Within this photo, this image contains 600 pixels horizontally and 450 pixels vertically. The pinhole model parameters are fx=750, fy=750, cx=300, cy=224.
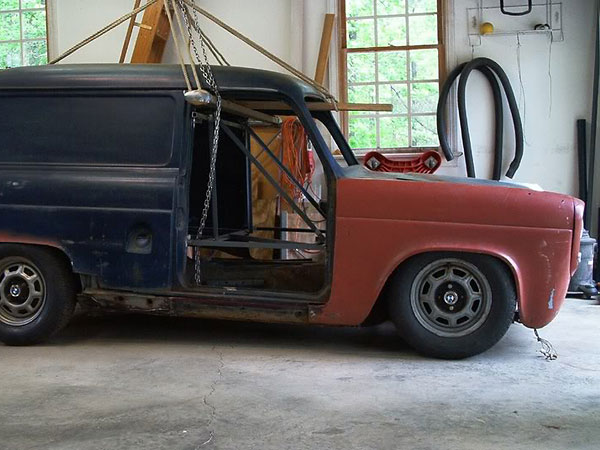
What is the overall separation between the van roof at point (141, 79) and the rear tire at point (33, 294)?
3.84 feet

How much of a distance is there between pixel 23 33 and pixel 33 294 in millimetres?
Answer: 6454

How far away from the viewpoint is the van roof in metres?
5.13

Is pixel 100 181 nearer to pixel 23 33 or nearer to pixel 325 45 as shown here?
pixel 325 45

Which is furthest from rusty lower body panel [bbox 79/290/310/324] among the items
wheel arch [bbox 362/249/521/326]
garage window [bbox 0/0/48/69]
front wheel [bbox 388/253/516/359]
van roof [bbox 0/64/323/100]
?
garage window [bbox 0/0/48/69]

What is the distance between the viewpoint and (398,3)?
9.77 m

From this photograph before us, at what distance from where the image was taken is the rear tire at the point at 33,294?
5211mm

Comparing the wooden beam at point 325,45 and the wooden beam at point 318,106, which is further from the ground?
the wooden beam at point 325,45

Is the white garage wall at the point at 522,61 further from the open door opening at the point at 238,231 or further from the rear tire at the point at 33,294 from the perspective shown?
the rear tire at the point at 33,294

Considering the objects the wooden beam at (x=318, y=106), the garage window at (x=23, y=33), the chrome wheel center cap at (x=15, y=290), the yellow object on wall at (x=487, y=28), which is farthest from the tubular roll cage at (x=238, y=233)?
the garage window at (x=23, y=33)

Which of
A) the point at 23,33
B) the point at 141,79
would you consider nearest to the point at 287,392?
the point at 141,79

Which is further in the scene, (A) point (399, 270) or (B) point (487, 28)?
(B) point (487, 28)

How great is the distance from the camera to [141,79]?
514 cm

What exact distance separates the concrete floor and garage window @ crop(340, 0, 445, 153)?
4.36 metres

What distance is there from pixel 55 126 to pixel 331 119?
204 centimetres
